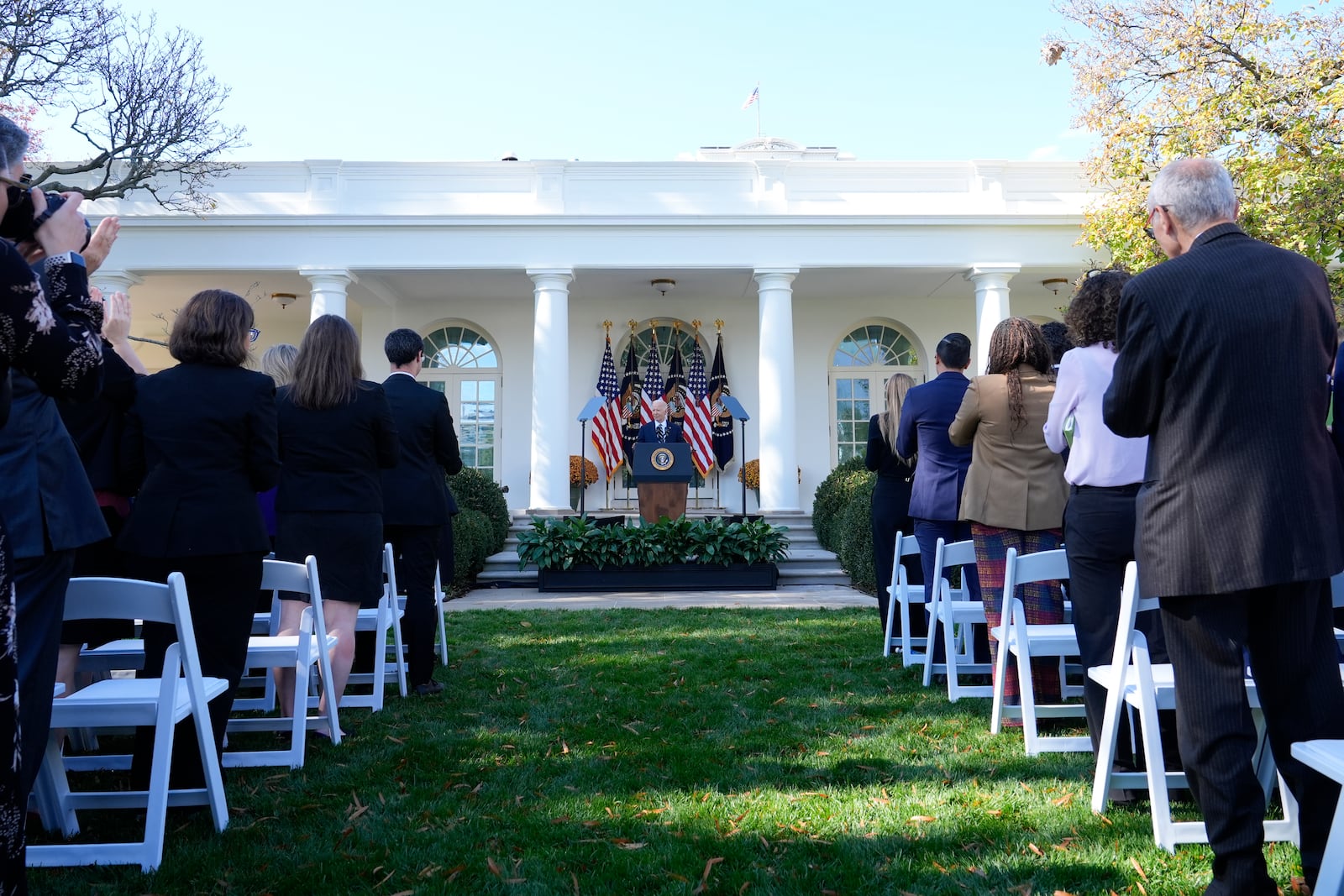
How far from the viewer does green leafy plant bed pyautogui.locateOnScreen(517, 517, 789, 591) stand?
39.5ft

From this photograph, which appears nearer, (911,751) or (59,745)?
(59,745)

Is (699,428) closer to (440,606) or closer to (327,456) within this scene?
(440,606)

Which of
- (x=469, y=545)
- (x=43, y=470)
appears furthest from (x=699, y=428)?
(x=43, y=470)

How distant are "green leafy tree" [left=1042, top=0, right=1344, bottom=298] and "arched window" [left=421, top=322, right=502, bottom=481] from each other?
1108cm

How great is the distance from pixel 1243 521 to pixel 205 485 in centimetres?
337

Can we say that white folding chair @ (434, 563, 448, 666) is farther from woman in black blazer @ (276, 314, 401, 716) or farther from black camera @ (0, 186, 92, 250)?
black camera @ (0, 186, 92, 250)

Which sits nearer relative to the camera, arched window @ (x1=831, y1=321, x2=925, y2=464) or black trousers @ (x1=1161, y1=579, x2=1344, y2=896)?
black trousers @ (x1=1161, y1=579, x2=1344, y2=896)

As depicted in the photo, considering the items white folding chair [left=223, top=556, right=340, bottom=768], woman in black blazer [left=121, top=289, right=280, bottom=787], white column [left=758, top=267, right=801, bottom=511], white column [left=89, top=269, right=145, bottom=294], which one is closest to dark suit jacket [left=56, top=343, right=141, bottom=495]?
woman in black blazer [left=121, top=289, right=280, bottom=787]

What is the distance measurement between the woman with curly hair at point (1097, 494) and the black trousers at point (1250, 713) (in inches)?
39.8

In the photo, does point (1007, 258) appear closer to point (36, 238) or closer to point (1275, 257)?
point (1275, 257)

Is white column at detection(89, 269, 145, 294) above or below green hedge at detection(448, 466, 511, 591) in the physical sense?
above

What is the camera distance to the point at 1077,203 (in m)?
16.1

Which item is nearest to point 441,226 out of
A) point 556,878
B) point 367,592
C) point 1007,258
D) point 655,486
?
point 655,486

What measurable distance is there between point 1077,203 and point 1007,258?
1497 millimetres
